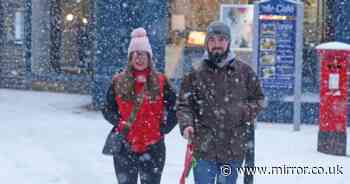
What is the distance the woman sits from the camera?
17.5 ft

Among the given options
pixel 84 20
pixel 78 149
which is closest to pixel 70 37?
pixel 84 20

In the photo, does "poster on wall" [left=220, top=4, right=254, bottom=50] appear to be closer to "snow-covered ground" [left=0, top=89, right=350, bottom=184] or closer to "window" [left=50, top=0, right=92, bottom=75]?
"snow-covered ground" [left=0, top=89, right=350, bottom=184]

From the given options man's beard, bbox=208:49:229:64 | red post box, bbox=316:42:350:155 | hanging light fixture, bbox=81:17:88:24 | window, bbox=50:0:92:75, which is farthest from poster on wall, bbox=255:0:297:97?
man's beard, bbox=208:49:229:64

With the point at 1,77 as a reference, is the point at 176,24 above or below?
above

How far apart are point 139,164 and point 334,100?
4.79m

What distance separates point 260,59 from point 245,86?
676 cm

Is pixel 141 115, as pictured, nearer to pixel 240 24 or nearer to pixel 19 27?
pixel 240 24

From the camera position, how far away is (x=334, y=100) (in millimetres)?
9617

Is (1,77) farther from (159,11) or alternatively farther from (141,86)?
(141,86)

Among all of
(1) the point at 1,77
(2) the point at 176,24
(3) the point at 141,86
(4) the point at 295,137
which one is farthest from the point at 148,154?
(1) the point at 1,77

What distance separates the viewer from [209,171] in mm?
5082

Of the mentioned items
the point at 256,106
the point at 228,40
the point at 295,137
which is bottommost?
the point at 295,137

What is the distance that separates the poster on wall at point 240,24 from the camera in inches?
485

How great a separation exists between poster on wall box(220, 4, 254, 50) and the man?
23.8 ft
